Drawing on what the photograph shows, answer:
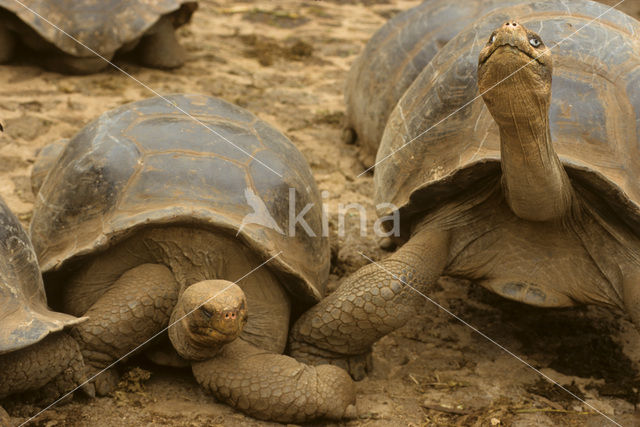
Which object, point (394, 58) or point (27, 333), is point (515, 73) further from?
point (394, 58)

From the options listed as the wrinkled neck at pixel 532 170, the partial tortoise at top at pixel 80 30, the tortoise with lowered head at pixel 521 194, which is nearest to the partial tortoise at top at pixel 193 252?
the tortoise with lowered head at pixel 521 194

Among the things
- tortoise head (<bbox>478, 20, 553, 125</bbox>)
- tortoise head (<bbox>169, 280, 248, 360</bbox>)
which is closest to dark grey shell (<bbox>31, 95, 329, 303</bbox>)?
tortoise head (<bbox>169, 280, 248, 360</bbox>)

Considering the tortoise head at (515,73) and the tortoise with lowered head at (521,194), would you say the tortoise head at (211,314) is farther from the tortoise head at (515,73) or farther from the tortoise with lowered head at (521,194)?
the tortoise head at (515,73)

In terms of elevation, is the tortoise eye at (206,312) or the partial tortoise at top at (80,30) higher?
the partial tortoise at top at (80,30)

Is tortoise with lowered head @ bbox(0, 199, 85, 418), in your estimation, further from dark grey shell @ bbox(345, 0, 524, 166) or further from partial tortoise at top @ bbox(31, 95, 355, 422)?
dark grey shell @ bbox(345, 0, 524, 166)

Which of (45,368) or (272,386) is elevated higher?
(45,368)

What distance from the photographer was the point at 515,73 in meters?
2.19

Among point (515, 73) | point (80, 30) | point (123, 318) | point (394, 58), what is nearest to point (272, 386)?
point (123, 318)

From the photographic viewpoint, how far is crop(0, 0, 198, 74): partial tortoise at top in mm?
5383

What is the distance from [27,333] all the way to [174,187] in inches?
27.1

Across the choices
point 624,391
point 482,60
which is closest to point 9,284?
point 482,60

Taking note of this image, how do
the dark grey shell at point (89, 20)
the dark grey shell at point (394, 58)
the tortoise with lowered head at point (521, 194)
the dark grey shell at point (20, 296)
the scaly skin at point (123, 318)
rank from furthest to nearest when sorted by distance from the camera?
the dark grey shell at point (89, 20) < the dark grey shell at point (394, 58) < the tortoise with lowered head at point (521, 194) < the scaly skin at point (123, 318) < the dark grey shell at point (20, 296)

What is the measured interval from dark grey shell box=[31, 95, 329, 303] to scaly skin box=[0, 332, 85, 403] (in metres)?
0.33

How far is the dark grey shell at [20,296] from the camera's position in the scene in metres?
2.15
